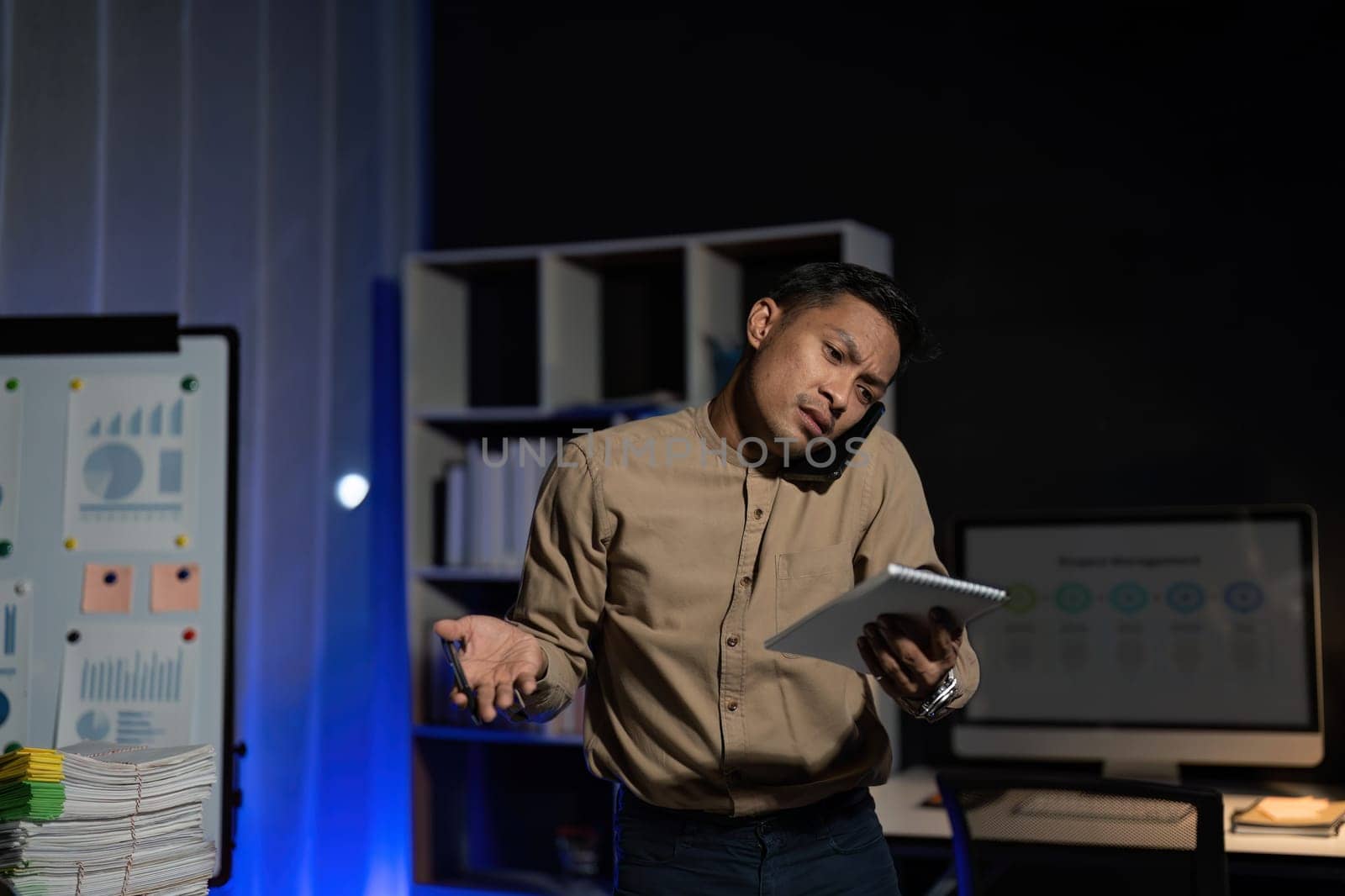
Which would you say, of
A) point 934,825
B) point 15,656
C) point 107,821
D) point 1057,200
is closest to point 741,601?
point 107,821

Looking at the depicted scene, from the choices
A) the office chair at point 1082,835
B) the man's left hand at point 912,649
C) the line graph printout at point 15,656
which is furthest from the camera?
the line graph printout at point 15,656

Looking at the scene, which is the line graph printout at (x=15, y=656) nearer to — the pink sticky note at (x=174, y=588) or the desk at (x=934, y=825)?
the pink sticky note at (x=174, y=588)

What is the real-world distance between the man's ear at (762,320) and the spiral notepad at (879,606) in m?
0.45

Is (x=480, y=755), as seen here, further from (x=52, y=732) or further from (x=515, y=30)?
(x=515, y=30)

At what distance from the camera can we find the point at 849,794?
163cm

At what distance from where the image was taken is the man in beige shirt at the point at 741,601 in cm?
157

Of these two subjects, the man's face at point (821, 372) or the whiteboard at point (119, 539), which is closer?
the man's face at point (821, 372)

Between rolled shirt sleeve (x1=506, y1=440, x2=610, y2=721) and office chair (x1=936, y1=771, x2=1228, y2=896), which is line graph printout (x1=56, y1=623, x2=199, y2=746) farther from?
office chair (x1=936, y1=771, x2=1228, y2=896)

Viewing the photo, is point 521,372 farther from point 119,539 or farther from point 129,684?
point 129,684

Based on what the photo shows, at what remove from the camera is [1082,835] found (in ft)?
6.77

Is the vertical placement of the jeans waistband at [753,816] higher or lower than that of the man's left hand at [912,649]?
lower

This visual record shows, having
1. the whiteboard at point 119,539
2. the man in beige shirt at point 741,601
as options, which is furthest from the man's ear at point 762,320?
the whiteboard at point 119,539

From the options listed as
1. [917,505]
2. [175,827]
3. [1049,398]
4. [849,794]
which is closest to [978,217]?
[1049,398]

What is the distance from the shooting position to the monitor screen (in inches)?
116
